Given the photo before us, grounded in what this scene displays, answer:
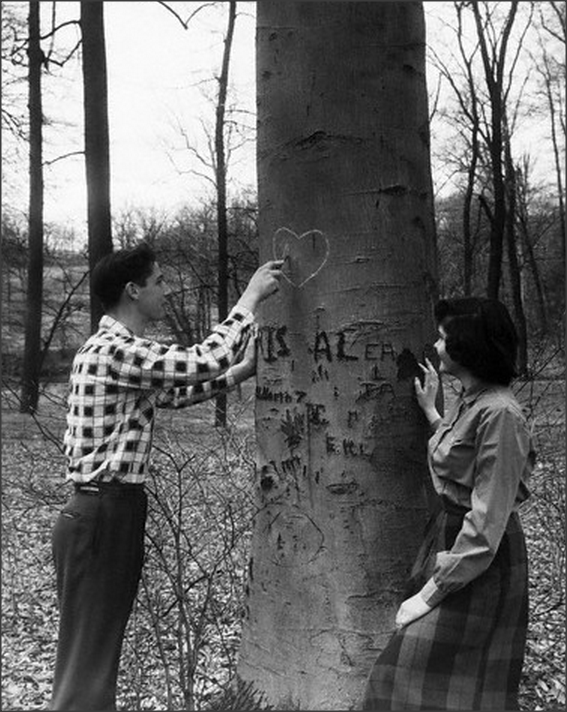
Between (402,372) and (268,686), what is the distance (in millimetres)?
1115

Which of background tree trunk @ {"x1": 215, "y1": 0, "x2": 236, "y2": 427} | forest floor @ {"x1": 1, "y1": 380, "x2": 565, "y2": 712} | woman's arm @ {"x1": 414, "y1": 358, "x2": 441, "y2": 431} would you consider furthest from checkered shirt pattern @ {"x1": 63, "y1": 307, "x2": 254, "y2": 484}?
background tree trunk @ {"x1": 215, "y1": 0, "x2": 236, "y2": 427}

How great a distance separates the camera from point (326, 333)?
101 inches

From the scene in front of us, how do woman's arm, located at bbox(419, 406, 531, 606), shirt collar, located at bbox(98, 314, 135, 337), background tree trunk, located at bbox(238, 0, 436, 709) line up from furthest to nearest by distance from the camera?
shirt collar, located at bbox(98, 314, 135, 337), background tree trunk, located at bbox(238, 0, 436, 709), woman's arm, located at bbox(419, 406, 531, 606)

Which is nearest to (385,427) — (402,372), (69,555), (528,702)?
(402,372)

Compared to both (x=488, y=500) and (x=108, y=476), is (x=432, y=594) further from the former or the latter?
(x=108, y=476)

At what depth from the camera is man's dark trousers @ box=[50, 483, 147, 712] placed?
8.49ft

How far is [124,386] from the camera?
2.59 metres

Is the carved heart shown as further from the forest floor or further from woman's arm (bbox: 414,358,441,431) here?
the forest floor

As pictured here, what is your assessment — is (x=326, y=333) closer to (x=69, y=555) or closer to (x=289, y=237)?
(x=289, y=237)

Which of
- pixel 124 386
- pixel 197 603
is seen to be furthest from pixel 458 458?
pixel 197 603

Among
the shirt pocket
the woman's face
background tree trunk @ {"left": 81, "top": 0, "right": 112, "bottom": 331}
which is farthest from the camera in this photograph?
background tree trunk @ {"left": 81, "top": 0, "right": 112, "bottom": 331}

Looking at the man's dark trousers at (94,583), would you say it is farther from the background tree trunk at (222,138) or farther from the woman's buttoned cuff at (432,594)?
the background tree trunk at (222,138)

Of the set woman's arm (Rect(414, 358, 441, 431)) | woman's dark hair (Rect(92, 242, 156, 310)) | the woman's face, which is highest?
woman's dark hair (Rect(92, 242, 156, 310))

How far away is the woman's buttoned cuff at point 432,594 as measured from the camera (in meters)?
2.22
